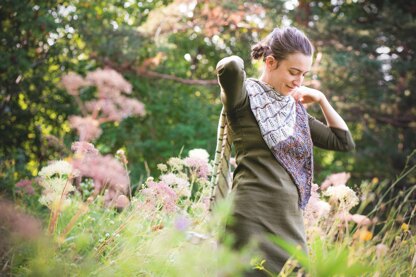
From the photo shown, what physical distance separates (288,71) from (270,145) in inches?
11.9

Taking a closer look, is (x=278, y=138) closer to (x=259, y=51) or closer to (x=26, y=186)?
(x=259, y=51)

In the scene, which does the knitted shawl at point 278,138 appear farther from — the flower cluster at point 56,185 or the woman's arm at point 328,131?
the flower cluster at point 56,185

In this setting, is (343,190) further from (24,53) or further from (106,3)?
(106,3)

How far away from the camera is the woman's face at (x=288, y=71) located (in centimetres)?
193

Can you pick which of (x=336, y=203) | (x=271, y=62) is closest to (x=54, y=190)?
(x=271, y=62)

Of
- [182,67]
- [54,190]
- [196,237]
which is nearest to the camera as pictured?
[196,237]

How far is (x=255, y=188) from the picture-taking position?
1864 millimetres

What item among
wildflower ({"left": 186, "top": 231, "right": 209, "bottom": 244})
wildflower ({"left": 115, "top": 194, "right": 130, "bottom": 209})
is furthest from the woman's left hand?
wildflower ({"left": 186, "top": 231, "right": 209, "bottom": 244})

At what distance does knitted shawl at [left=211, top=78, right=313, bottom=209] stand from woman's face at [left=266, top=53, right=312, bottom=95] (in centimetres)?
4

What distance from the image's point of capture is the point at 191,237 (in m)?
1.11

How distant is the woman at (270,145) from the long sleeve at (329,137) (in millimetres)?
130

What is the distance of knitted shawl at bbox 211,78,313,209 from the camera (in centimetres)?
191

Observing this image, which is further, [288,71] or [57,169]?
[288,71]

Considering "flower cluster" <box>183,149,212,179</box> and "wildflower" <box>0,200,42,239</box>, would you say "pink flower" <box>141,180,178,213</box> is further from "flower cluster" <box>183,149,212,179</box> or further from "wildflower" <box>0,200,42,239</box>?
"wildflower" <box>0,200,42,239</box>
